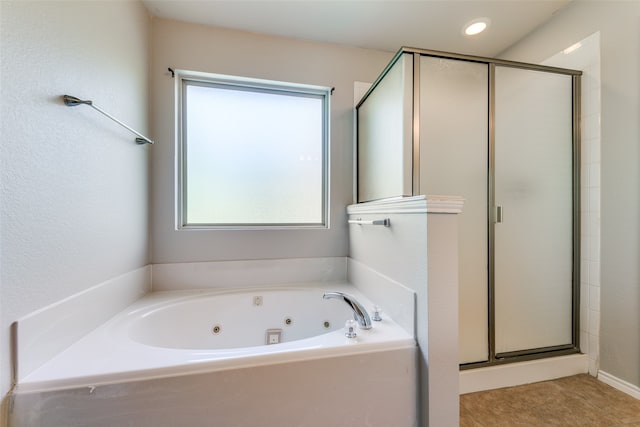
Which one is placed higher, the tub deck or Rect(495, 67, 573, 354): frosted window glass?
Rect(495, 67, 573, 354): frosted window glass

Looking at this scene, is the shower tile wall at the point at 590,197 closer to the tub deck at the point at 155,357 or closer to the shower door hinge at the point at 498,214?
the shower door hinge at the point at 498,214

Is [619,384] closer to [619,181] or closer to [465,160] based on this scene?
[619,181]

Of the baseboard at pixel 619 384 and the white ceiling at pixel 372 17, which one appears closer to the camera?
the baseboard at pixel 619 384

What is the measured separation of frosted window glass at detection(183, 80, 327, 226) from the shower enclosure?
58cm

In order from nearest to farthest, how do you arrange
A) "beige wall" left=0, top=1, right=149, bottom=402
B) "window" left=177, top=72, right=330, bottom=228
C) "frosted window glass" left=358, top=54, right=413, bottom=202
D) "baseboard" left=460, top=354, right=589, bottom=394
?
"beige wall" left=0, top=1, right=149, bottom=402 → "frosted window glass" left=358, top=54, right=413, bottom=202 → "baseboard" left=460, top=354, right=589, bottom=394 → "window" left=177, top=72, right=330, bottom=228

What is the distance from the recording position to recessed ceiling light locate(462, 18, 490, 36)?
5.91 ft

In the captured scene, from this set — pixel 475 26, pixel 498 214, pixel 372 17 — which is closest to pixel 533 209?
pixel 498 214

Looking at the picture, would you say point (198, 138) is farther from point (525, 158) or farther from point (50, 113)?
point (525, 158)

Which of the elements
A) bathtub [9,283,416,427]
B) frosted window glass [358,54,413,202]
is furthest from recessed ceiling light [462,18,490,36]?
bathtub [9,283,416,427]

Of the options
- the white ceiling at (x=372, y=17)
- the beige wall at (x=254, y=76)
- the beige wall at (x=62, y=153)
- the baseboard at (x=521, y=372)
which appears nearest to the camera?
the beige wall at (x=62, y=153)

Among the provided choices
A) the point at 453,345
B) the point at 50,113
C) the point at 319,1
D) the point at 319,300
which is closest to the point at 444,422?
the point at 453,345

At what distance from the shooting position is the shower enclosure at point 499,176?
58.3 inches

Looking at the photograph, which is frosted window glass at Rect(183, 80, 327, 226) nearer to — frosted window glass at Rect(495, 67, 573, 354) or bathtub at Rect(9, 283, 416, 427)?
bathtub at Rect(9, 283, 416, 427)

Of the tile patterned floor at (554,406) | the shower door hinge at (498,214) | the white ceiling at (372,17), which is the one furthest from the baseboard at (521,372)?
the white ceiling at (372,17)
